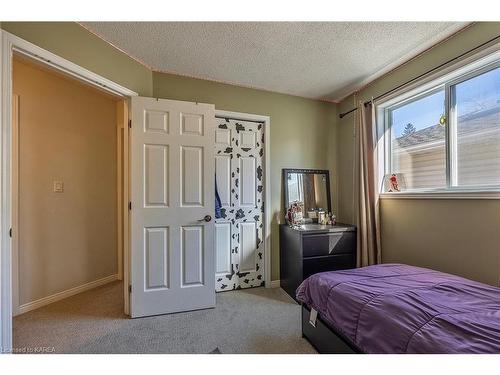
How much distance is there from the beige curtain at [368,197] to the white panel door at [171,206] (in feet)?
5.36

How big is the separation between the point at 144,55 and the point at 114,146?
149 centimetres

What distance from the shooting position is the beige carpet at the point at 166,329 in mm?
1771

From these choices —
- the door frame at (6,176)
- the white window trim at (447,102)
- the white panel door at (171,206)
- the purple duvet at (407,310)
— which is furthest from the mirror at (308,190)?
the door frame at (6,176)

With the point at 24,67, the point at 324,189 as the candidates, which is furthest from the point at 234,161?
the point at 24,67

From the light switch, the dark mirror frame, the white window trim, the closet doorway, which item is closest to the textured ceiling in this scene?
the white window trim

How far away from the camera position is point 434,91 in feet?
7.26

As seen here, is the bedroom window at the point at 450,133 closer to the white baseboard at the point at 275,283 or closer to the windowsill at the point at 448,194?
the windowsill at the point at 448,194

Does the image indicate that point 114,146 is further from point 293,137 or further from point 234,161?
point 293,137

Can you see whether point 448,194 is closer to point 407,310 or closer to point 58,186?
point 407,310

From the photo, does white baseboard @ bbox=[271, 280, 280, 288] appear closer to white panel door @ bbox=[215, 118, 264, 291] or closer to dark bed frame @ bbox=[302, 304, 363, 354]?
white panel door @ bbox=[215, 118, 264, 291]

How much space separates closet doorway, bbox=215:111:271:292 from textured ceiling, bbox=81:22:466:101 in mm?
575

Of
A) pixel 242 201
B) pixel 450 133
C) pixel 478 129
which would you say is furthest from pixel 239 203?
pixel 478 129

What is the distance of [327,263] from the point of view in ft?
8.61

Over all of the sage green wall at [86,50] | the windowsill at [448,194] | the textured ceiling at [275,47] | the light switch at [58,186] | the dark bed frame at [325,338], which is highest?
the textured ceiling at [275,47]
